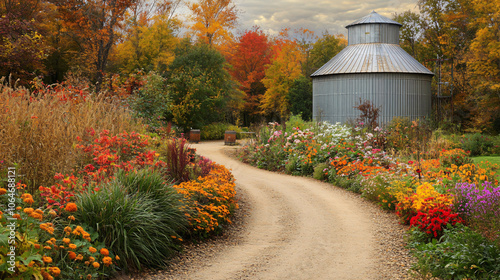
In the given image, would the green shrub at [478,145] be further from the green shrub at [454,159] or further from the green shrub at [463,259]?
the green shrub at [463,259]

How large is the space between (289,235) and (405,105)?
1441 centimetres

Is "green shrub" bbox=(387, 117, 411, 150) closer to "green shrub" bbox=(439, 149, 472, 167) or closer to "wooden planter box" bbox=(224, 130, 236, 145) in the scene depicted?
"green shrub" bbox=(439, 149, 472, 167)

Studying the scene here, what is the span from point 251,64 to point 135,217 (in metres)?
28.9

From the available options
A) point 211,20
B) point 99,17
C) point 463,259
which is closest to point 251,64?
point 211,20

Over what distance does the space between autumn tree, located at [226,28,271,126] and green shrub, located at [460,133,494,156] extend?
18.4 meters

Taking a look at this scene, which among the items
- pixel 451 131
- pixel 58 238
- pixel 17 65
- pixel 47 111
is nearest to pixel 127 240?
pixel 58 238

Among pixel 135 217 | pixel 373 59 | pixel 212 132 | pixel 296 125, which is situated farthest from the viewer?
pixel 212 132

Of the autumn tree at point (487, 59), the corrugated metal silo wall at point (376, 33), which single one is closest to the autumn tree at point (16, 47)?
the corrugated metal silo wall at point (376, 33)

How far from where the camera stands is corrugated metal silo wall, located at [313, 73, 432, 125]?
18.0 metres

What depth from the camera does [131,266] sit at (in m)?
4.25

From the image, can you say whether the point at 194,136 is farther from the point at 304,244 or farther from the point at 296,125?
the point at 304,244

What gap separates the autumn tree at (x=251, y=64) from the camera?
31578 mm

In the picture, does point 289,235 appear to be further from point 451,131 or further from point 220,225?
point 451,131

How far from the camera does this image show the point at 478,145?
47.4 ft
